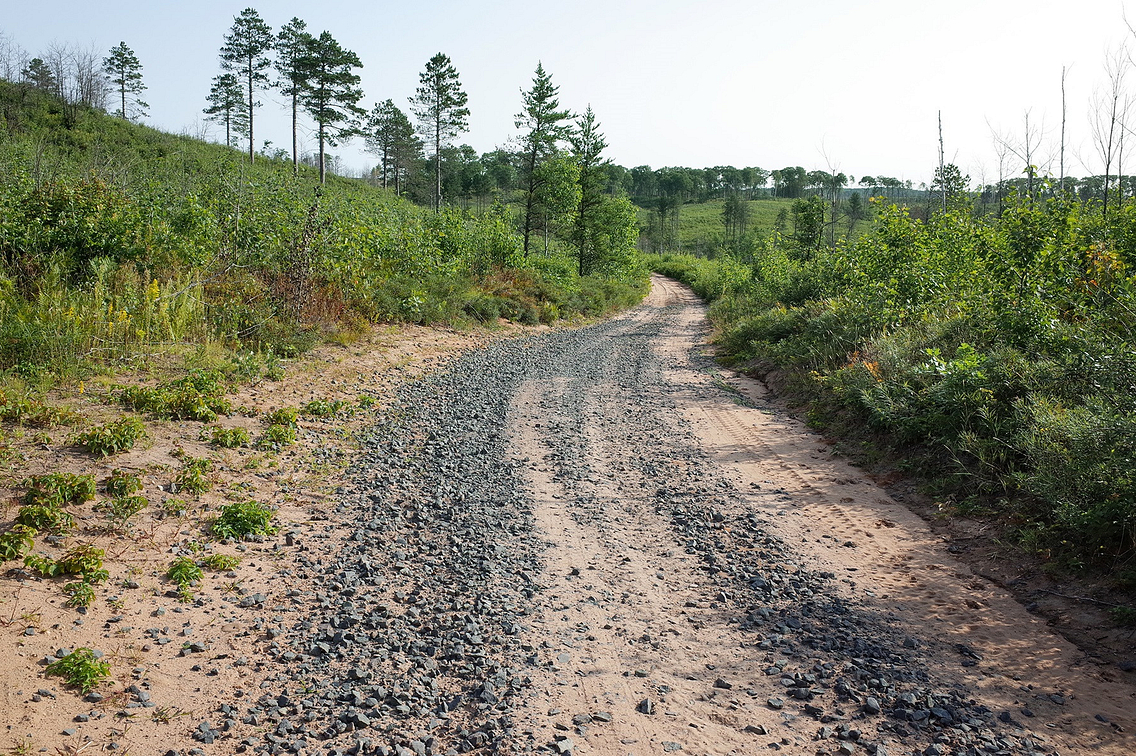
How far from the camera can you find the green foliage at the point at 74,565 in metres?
4.07

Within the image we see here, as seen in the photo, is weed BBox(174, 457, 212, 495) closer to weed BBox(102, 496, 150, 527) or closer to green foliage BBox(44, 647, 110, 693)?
weed BBox(102, 496, 150, 527)

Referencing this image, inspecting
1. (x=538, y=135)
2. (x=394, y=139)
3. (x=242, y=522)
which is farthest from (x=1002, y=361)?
(x=394, y=139)

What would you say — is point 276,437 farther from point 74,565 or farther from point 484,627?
point 484,627

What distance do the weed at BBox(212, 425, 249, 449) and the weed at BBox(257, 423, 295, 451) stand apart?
0.57 feet

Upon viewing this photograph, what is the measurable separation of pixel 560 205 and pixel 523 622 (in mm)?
27922

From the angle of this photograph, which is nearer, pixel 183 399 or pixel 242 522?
pixel 242 522

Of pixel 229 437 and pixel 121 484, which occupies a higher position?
pixel 229 437

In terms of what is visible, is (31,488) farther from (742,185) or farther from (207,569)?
(742,185)

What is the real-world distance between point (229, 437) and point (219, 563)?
2298mm

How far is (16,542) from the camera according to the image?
414cm

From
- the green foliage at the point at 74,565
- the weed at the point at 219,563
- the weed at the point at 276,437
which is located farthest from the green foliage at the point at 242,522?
the weed at the point at 276,437

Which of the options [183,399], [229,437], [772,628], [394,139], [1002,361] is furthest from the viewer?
[394,139]

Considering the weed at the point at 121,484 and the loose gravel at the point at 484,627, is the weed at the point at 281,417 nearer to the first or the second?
the loose gravel at the point at 484,627

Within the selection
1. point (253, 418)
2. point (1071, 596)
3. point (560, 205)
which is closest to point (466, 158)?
point (560, 205)
